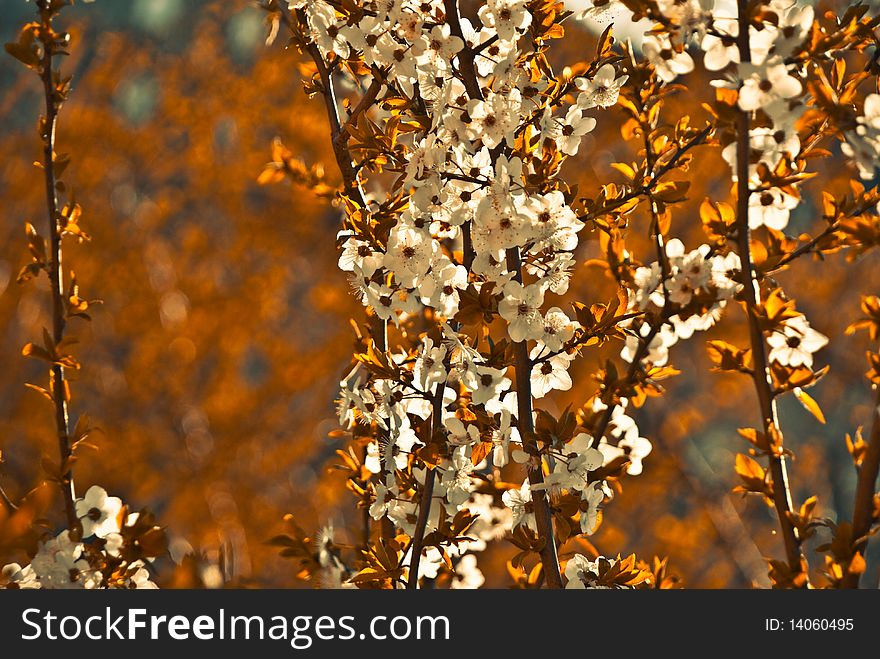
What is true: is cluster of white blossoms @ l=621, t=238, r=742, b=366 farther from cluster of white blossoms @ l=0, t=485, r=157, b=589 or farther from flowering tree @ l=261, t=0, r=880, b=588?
cluster of white blossoms @ l=0, t=485, r=157, b=589

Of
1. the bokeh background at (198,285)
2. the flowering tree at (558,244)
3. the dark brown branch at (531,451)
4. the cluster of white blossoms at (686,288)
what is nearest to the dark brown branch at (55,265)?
the flowering tree at (558,244)

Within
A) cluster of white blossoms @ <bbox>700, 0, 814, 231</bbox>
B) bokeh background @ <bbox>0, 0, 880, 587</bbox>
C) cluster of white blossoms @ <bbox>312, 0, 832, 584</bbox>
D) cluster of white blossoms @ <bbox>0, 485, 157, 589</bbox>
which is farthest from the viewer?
bokeh background @ <bbox>0, 0, 880, 587</bbox>

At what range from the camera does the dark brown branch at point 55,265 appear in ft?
4.08

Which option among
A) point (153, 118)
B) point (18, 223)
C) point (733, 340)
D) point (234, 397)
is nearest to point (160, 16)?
point (153, 118)

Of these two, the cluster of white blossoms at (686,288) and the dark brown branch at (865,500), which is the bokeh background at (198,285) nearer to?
the cluster of white blossoms at (686,288)

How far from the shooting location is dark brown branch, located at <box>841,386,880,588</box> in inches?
34.8

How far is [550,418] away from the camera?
1.03 meters

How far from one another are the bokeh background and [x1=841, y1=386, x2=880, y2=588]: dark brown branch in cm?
389

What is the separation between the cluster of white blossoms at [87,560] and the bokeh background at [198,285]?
368cm

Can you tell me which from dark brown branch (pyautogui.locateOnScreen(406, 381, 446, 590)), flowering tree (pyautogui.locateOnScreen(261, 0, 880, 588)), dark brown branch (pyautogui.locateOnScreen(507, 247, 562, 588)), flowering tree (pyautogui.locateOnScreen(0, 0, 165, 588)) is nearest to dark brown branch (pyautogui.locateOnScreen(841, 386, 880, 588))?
flowering tree (pyautogui.locateOnScreen(261, 0, 880, 588))

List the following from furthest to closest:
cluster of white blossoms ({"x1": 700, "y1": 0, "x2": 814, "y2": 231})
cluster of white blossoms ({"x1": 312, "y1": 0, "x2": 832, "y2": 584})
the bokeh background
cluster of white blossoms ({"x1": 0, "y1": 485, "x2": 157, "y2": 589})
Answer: the bokeh background
cluster of white blossoms ({"x1": 0, "y1": 485, "x2": 157, "y2": 589})
cluster of white blossoms ({"x1": 312, "y1": 0, "x2": 832, "y2": 584})
cluster of white blossoms ({"x1": 700, "y1": 0, "x2": 814, "y2": 231})

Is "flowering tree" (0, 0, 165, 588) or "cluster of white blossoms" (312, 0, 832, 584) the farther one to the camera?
"flowering tree" (0, 0, 165, 588)

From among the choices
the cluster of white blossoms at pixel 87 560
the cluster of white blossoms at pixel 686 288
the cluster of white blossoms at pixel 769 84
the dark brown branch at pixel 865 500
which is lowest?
the dark brown branch at pixel 865 500

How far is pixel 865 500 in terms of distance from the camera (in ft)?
2.94
